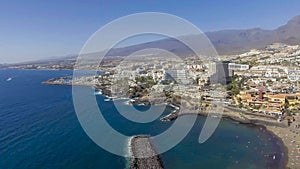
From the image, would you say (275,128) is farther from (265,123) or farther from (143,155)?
(143,155)

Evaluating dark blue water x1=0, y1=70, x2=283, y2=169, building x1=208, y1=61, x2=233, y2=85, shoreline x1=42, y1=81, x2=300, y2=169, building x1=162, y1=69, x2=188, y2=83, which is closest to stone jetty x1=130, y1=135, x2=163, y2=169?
dark blue water x1=0, y1=70, x2=283, y2=169

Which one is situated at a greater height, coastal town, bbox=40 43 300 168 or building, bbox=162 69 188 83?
building, bbox=162 69 188 83

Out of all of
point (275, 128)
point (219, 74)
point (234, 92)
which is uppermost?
point (219, 74)

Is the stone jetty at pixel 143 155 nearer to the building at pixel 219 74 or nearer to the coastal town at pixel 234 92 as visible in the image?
the coastal town at pixel 234 92

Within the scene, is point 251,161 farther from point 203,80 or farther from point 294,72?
point 294,72

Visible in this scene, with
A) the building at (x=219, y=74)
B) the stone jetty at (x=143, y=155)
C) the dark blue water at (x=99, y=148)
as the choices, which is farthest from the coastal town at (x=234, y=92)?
the stone jetty at (x=143, y=155)

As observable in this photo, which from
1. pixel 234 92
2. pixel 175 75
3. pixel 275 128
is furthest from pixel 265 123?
pixel 175 75

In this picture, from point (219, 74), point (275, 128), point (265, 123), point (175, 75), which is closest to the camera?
point (275, 128)

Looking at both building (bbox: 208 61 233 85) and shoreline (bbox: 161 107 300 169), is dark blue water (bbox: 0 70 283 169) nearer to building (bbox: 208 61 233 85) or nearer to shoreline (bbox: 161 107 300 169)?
shoreline (bbox: 161 107 300 169)

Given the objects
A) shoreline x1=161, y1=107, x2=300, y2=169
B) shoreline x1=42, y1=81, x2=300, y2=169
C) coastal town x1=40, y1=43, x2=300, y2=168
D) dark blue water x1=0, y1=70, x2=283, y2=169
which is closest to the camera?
dark blue water x1=0, y1=70, x2=283, y2=169
